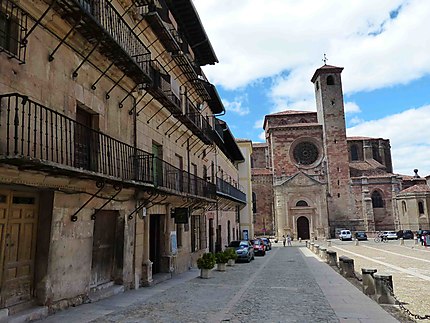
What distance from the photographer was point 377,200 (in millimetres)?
55594

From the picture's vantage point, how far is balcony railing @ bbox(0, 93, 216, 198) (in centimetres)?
570

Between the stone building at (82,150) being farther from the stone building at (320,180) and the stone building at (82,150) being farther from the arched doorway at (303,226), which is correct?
the arched doorway at (303,226)

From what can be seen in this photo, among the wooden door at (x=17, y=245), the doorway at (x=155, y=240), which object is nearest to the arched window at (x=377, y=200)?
the doorway at (x=155, y=240)

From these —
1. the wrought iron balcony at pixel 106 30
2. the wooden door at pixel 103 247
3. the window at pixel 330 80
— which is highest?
the window at pixel 330 80

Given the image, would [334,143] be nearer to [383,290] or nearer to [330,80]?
[330,80]

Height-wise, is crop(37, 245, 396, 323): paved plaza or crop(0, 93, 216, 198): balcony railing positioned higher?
crop(0, 93, 216, 198): balcony railing

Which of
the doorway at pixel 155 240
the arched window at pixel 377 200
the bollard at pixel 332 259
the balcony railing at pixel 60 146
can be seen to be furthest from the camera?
the arched window at pixel 377 200

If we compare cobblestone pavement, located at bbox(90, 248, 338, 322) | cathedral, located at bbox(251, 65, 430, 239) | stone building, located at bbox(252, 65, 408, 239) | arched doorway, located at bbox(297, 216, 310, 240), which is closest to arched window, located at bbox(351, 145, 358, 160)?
cathedral, located at bbox(251, 65, 430, 239)

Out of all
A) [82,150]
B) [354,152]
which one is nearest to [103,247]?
[82,150]

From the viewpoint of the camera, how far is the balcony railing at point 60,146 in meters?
5.70

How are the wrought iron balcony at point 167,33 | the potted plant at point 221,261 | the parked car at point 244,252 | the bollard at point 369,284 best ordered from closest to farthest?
the bollard at point 369,284 < the wrought iron balcony at point 167,33 < the potted plant at point 221,261 < the parked car at point 244,252

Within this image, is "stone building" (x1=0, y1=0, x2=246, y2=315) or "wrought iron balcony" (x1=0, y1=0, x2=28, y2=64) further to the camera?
"stone building" (x1=0, y1=0, x2=246, y2=315)

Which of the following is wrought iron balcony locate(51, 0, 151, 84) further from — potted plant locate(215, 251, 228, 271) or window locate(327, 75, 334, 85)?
window locate(327, 75, 334, 85)

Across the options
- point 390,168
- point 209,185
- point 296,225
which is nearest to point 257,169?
point 296,225
